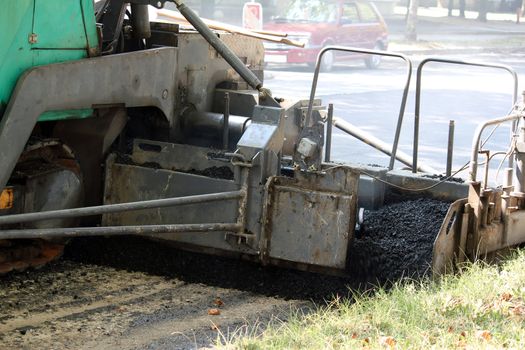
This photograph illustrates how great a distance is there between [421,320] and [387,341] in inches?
19.0

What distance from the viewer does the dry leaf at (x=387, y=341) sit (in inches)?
219

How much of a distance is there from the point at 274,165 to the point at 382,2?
3874cm

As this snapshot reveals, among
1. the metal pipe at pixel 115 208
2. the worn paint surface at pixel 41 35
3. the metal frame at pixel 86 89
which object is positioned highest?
the worn paint surface at pixel 41 35

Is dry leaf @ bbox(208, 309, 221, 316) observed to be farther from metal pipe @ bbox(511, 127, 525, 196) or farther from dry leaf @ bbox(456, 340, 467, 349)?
metal pipe @ bbox(511, 127, 525, 196)

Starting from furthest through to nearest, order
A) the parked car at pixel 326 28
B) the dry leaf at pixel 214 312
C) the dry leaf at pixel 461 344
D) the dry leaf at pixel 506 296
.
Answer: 1. the parked car at pixel 326 28
2. the dry leaf at pixel 214 312
3. the dry leaf at pixel 506 296
4. the dry leaf at pixel 461 344

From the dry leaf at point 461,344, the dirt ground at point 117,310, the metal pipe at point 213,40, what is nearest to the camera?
the dry leaf at point 461,344

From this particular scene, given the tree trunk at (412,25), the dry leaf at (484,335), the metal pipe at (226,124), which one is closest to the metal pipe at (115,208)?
the metal pipe at (226,124)

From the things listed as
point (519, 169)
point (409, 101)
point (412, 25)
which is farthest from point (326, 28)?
point (519, 169)

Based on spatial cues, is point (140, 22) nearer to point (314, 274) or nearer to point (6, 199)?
point (6, 199)

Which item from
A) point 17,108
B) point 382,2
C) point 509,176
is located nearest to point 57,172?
point 17,108

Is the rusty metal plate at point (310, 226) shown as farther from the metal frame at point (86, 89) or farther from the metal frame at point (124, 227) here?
the metal frame at point (86, 89)

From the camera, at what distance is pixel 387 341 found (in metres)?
5.62

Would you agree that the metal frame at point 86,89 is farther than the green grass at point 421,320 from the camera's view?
Yes

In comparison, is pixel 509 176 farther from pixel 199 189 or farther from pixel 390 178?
pixel 199 189
